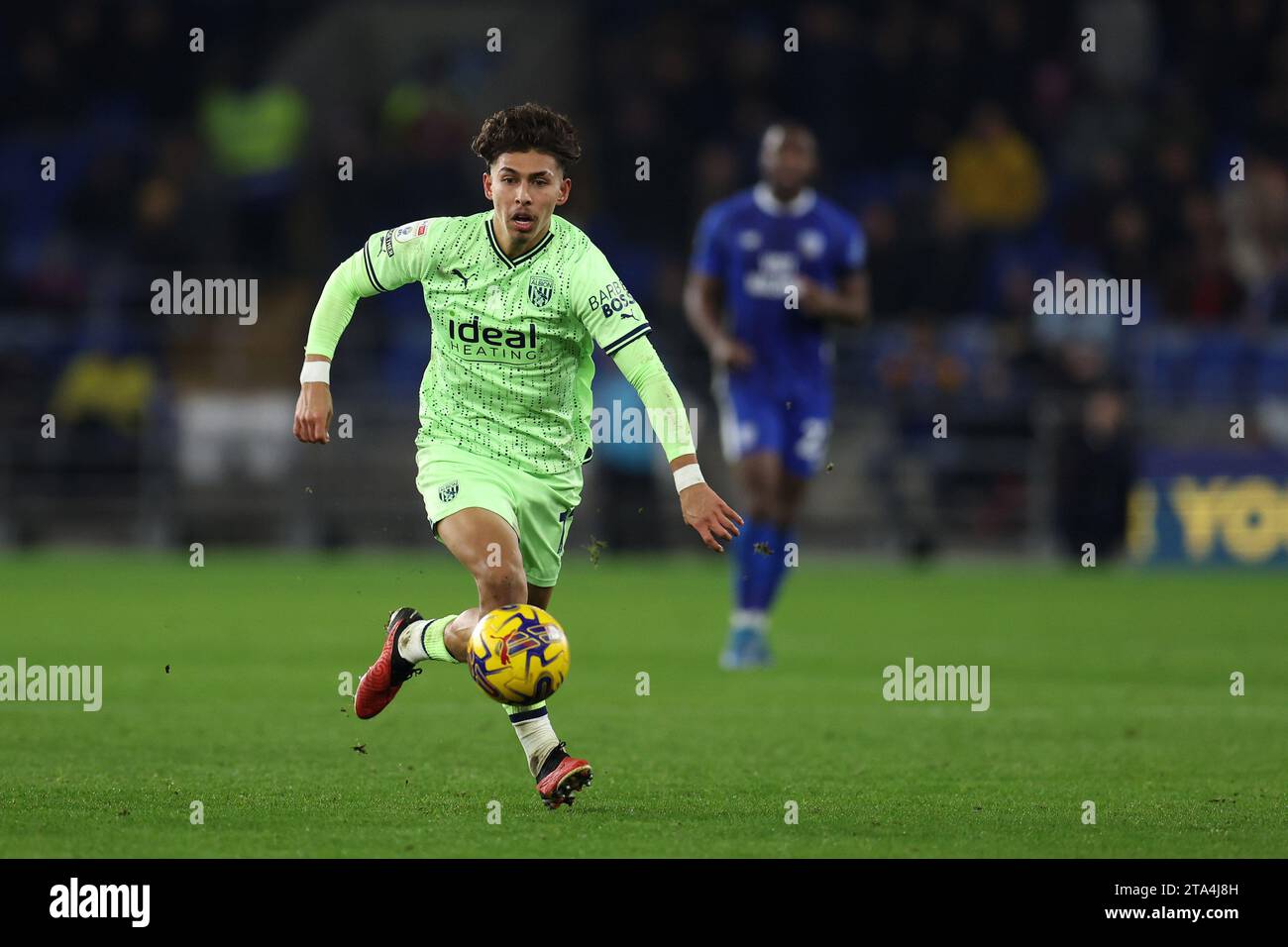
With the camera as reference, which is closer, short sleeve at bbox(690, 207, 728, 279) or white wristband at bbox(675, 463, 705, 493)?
white wristband at bbox(675, 463, 705, 493)

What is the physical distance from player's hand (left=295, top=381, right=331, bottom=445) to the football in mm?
773

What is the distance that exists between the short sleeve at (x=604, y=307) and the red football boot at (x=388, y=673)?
3.91 ft

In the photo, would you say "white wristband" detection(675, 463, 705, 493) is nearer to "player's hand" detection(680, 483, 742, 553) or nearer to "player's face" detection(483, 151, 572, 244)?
"player's hand" detection(680, 483, 742, 553)

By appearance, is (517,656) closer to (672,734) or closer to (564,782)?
(564,782)

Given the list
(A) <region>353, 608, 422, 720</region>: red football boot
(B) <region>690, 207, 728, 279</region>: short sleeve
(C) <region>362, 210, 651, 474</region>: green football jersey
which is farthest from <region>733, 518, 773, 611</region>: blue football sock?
(C) <region>362, 210, 651, 474</region>: green football jersey

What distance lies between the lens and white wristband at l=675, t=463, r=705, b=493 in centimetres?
629

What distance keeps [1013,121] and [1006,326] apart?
9.70 ft

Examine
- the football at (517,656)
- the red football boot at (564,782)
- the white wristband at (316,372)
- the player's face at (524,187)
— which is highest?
the player's face at (524,187)

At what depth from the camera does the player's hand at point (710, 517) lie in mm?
6086

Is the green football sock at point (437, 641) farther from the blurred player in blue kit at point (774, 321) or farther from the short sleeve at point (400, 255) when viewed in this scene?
the blurred player in blue kit at point (774, 321)

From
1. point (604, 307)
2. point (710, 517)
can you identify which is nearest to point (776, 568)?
point (604, 307)

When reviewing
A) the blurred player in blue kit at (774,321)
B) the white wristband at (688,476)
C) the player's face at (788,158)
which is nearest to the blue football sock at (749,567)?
the blurred player in blue kit at (774,321)

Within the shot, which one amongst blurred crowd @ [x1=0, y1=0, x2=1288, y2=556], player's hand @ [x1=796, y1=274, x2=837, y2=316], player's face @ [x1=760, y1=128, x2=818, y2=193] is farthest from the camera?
blurred crowd @ [x1=0, y1=0, x2=1288, y2=556]

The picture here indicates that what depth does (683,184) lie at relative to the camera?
21.3 meters
